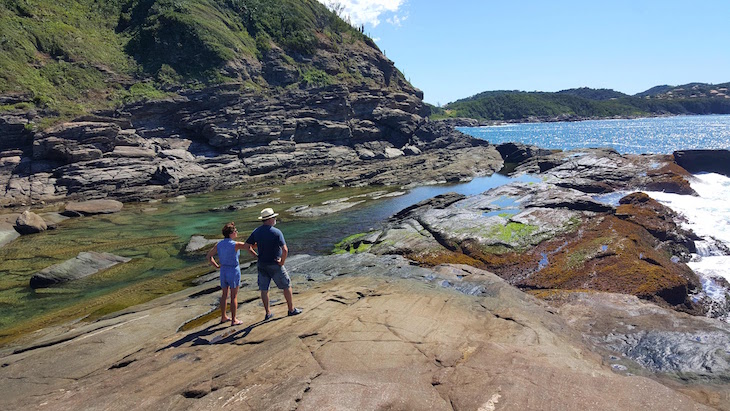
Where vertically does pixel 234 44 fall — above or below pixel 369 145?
above

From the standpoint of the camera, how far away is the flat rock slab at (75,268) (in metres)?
14.4

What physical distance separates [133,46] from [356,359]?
64989mm

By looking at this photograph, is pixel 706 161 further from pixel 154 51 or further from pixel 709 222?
pixel 154 51

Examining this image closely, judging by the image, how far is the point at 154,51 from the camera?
5638cm

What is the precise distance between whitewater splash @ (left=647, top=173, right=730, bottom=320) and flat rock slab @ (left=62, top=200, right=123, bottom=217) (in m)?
35.0

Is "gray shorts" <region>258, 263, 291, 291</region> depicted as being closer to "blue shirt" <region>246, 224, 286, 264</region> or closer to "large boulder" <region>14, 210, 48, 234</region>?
"blue shirt" <region>246, 224, 286, 264</region>

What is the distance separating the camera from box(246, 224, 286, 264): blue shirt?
331 inches

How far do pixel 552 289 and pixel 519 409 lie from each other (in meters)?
7.10

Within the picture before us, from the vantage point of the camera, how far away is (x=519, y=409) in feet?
16.0

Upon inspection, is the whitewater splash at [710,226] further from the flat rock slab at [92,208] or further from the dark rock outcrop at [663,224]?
the flat rock slab at [92,208]

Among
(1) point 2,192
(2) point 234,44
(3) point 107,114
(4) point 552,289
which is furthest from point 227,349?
(2) point 234,44

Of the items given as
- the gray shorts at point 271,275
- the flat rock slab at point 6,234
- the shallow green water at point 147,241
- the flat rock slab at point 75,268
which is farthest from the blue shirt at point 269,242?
the flat rock slab at point 6,234

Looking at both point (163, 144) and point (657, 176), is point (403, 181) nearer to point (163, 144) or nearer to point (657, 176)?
point (657, 176)

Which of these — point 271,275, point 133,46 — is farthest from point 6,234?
point 133,46
